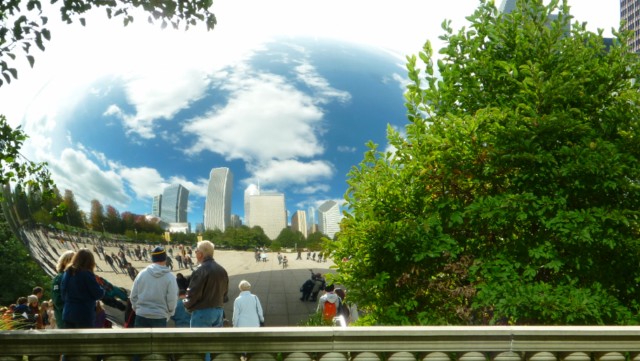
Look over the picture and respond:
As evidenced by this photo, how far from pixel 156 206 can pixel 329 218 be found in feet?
8.16

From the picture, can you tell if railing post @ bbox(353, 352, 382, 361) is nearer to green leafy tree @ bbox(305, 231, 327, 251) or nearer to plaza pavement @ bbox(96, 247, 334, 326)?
plaza pavement @ bbox(96, 247, 334, 326)

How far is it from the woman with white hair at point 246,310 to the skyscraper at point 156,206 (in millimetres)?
1699

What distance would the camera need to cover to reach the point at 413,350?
5.85 m

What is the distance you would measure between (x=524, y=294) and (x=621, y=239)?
5.46 ft

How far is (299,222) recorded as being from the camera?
870 centimetres

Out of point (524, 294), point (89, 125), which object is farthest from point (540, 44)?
point (89, 125)

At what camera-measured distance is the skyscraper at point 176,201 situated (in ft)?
28.1

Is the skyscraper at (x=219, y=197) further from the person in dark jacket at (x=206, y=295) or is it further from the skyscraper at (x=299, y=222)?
the person in dark jacket at (x=206, y=295)

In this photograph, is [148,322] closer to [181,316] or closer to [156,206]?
[181,316]

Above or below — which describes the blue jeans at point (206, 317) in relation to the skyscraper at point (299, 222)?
below

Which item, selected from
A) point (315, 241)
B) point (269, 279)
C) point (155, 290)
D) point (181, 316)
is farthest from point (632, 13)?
point (155, 290)

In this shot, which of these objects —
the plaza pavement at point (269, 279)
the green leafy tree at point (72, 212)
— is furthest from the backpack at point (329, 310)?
the green leafy tree at point (72, 212)

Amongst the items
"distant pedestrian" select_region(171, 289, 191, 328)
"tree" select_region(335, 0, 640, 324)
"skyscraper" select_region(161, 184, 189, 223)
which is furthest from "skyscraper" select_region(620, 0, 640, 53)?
"distant pedestrian" select_region(171, 289, 191, 328)

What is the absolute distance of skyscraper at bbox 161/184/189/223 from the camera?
28.1 ft
